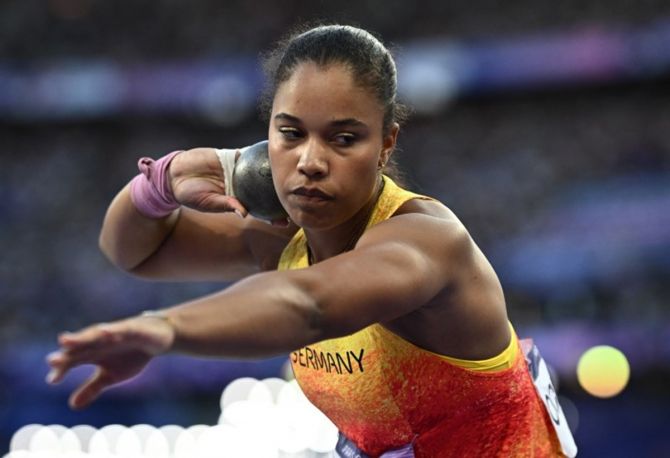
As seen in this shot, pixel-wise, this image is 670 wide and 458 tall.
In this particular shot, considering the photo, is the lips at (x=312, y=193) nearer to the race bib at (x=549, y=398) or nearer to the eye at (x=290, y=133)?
the eye at (x=290, y=133)

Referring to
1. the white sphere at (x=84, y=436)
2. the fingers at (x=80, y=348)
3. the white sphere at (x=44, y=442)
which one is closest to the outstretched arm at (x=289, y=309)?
the fingers at (x=80, y=348)

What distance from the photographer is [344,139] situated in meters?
2.28

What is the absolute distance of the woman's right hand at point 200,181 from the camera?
110 inches

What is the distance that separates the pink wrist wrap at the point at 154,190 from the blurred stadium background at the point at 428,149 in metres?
8.24

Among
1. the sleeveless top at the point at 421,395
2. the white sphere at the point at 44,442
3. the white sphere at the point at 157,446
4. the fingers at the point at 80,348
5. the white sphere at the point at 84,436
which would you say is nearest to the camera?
the fingers at the point at 80,348

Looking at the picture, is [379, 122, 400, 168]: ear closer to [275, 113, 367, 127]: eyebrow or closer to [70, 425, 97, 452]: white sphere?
[275, 113, 367, 127]: eyebrow

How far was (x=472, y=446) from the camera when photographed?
2.53 meters

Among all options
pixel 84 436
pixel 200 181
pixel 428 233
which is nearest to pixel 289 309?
pixel 428 233

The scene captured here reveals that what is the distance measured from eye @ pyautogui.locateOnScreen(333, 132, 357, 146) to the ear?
161 mm

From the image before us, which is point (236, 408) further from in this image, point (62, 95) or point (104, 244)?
point (62, 95)

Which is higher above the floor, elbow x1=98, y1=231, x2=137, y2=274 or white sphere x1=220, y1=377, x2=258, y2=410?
white sphere x1=220, y1=377, x2=258, y2=410

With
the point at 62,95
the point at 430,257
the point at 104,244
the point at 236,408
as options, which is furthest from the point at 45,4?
the point at 430,257

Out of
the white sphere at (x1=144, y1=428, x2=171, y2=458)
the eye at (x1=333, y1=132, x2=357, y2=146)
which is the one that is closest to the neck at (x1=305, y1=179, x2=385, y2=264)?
the eye at (x1=333, y1=132, x2=357, y2=146)

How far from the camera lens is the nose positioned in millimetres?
2240
